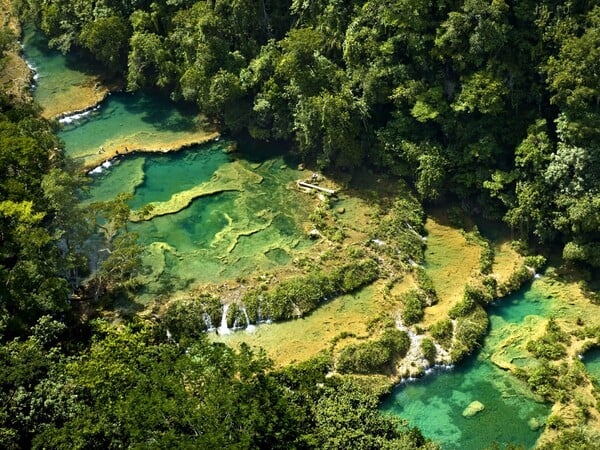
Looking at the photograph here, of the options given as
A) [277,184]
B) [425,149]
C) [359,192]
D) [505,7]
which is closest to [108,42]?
[277,184]

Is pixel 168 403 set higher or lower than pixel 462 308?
higher

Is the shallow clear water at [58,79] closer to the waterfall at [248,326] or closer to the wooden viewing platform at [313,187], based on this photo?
the wooden viewing platform at [313,187]

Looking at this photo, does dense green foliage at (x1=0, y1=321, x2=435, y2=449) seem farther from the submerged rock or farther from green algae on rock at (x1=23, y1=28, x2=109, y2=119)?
green algae on rock at (x1=23, y1=28, x2=109, y2=119)

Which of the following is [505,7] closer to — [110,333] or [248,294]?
[248,294]

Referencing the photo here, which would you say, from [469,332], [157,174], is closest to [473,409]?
[469,332]

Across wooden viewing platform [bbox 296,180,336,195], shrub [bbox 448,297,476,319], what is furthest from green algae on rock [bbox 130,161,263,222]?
shrub [bbox 448,297,476,319]

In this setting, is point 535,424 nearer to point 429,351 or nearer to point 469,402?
point 469,402

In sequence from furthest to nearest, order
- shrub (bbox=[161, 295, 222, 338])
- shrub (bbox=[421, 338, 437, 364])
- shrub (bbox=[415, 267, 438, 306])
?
shrub (bbox=[415, 267, 438, 306]), shrub (bbox=[161, 295, 222, 338]), shrub (bbox=[421, 338, 437, 364])
